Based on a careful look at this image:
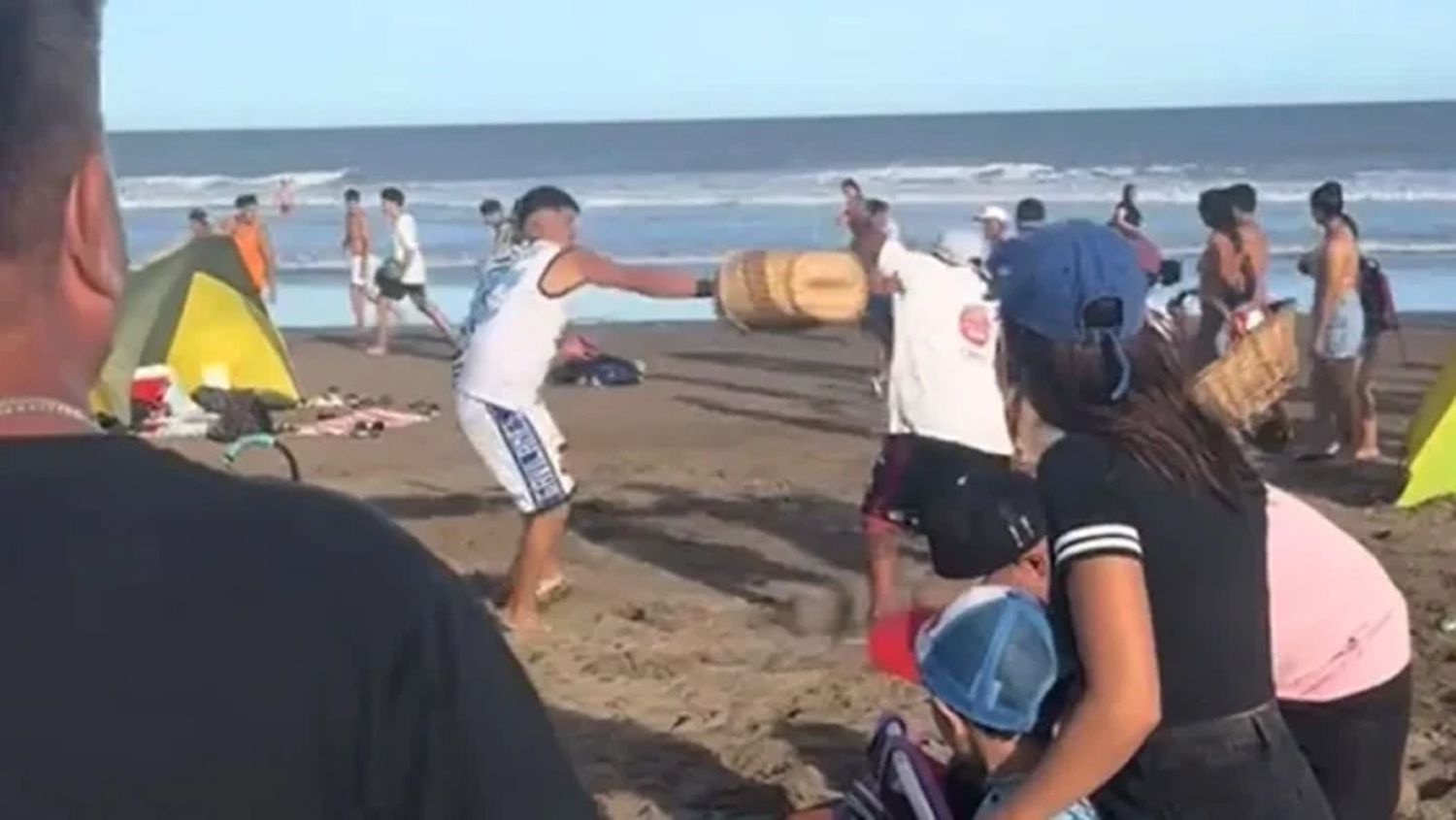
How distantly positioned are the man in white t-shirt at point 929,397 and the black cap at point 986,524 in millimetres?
4463

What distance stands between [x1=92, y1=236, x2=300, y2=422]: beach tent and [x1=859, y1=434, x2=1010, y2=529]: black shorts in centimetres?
666

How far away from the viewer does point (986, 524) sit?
3.78m

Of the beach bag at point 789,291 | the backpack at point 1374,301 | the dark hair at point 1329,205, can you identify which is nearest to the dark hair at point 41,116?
the beach bag at point 789,291

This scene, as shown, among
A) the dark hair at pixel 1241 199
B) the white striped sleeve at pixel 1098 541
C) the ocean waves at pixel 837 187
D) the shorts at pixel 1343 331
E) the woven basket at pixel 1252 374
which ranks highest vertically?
the woven basket at pixel 1252 374

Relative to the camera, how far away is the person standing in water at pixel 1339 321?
1296 centimetres

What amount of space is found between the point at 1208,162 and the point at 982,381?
5607cm

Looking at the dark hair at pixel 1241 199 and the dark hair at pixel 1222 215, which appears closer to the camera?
the dark hair at pixel 1222 215

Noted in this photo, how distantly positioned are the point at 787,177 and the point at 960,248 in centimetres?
5223

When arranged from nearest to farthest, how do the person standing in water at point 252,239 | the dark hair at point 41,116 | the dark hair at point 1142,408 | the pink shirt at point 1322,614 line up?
the dark hair at point 41,116, the dark hair at point 1142,408, the pink shirt at point 1322,614, the person standing in water at point 252,239

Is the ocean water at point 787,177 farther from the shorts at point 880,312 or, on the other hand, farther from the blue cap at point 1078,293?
the blue cap at point 1078,293

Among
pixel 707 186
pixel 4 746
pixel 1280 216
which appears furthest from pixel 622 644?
pixel 707 186

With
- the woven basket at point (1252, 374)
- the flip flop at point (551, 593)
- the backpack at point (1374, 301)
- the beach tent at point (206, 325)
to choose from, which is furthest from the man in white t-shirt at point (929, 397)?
the beach tent at point (206, 325)

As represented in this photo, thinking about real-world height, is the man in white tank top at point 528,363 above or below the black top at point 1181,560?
below

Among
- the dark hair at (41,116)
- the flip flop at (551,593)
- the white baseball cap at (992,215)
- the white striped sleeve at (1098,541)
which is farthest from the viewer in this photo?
the white baseball cap at (992,215)
